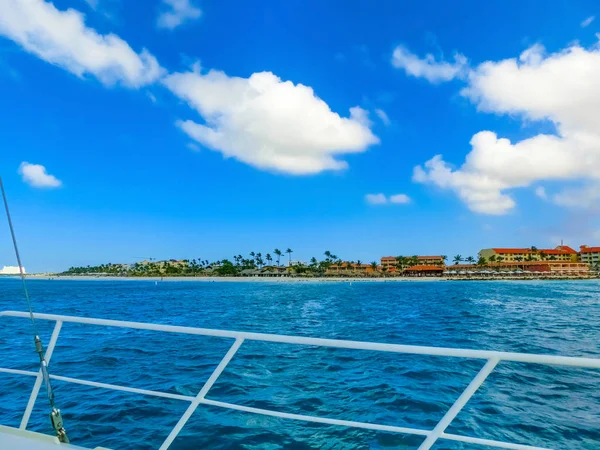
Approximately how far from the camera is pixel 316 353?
12523mm

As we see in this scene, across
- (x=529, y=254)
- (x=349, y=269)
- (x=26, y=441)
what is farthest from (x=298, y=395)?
(x=529, y=254)

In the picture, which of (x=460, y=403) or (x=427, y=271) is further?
(x=427, y=271)

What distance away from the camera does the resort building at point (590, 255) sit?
17212cm

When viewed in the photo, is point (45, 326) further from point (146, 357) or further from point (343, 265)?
point (343, 265)

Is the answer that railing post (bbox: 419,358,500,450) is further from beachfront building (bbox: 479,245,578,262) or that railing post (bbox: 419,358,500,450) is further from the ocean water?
beachfront building (bbox: 479,245,578,262)

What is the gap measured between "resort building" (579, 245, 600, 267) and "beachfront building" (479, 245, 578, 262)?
319 cm

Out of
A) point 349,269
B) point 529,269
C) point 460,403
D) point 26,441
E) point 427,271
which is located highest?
point 460,403

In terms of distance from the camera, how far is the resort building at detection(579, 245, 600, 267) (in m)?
172

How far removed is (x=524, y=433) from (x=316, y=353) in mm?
6774

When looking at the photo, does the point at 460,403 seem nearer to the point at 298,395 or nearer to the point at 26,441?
the point at 26,441

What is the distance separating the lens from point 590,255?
574ft

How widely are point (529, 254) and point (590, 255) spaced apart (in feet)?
76.6

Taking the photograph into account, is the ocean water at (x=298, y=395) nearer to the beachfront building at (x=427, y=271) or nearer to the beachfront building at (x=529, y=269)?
the beachfront building at (x=529, y=269)

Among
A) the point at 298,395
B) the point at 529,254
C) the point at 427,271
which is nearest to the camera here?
the point at 298,395
